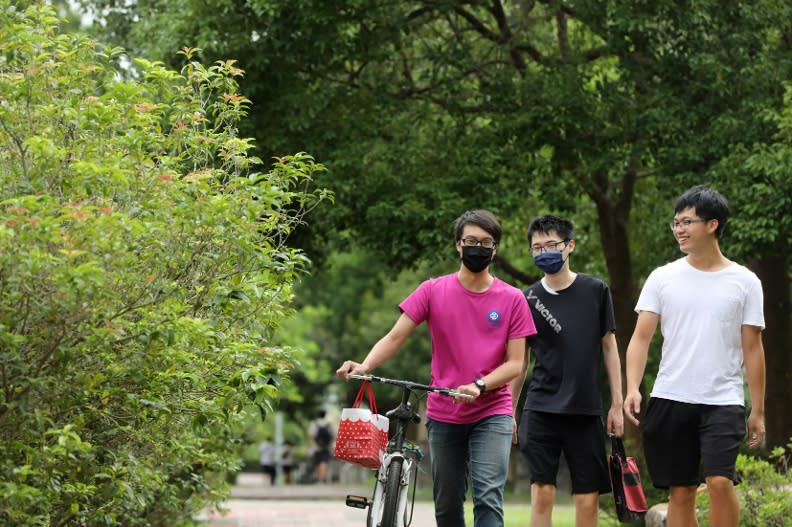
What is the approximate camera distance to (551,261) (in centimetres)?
776

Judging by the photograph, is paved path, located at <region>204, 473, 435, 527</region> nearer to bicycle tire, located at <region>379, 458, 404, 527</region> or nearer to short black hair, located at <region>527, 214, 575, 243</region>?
short black hair, located at <region>527, 214, 575, 243</region>

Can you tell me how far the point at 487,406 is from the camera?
6.98 meters

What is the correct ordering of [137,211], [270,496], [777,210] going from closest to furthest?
1. [137,211]
2. [777,210]
3. [270,496]

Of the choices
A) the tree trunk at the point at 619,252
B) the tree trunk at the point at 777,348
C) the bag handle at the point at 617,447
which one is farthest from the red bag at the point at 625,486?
the tree trunk at the point at 777,348

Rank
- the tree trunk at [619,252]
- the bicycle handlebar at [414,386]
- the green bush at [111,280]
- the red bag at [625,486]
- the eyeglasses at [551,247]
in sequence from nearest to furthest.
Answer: the green bush at [111,280], the bicycle handlebar at [414,386], the red bag at [625,486], the eyeglasses at [551,247], the tree trunk at [619,252]

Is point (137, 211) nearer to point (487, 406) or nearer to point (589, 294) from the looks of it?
point (487, 406)

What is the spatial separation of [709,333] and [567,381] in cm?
91

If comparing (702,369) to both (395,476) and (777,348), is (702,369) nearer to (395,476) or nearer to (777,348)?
(395,476)

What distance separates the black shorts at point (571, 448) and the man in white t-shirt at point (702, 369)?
0.54m

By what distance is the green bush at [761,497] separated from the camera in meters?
9.22

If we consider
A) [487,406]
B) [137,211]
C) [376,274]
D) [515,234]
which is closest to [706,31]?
[515,234]

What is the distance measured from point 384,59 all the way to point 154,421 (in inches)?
454

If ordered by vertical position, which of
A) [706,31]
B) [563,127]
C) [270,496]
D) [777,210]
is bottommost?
[270,496]

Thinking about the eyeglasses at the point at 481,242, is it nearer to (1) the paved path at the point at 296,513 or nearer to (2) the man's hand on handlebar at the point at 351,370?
(2) the man's hand on handlebar at the point at 351,370
